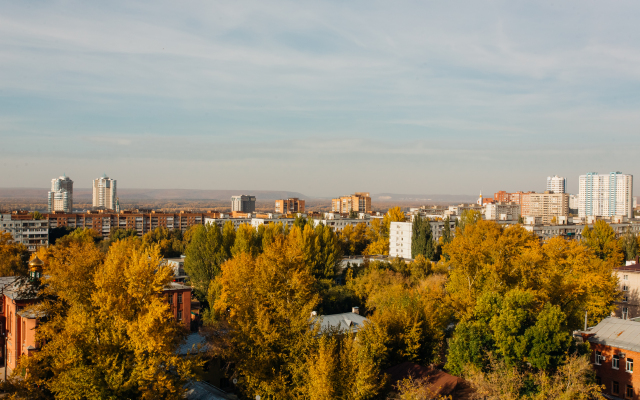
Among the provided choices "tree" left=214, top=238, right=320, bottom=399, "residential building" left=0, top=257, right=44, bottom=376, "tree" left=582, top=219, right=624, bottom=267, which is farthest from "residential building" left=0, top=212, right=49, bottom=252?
"tree" left=582, top=219, right=624, bottom=267

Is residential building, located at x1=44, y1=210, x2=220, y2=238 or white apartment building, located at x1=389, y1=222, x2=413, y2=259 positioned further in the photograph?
residential building, located at x1=44, y1=210, x2=220, y2=238

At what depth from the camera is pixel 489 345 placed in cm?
2098

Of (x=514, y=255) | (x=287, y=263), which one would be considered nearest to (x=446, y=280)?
(x=514, y=255)

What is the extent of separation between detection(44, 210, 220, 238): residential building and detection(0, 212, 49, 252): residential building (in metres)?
15.7

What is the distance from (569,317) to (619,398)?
22.4 feet

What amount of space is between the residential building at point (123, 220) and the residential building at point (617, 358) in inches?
2865

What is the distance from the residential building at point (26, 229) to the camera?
6675 cm

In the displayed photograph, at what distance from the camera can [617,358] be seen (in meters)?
21.0

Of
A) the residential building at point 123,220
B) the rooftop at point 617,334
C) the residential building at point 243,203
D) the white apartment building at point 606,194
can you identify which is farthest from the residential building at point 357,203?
the rooftop at point 617,334

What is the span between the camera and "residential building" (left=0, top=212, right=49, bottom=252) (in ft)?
219

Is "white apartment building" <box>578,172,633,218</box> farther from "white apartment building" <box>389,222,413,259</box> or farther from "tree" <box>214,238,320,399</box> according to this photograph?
"tree" <box>214,238,320,399</box>

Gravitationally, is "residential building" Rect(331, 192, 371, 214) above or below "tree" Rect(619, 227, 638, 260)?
above

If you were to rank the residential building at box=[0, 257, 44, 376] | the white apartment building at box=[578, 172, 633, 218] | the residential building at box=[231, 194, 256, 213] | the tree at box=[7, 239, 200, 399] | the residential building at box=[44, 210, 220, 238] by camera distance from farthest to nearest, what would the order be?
the residential building at box=[231, 194, 256, 213]
the white apartment building at box=[578, 172, 633, 218]
the residential building at box=[44, 210, 220, 238]
the residential building at box=[0, 257, 44, 376]
the tree at box=[7, 239, 200, 399]

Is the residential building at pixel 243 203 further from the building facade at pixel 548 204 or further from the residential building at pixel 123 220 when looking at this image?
the building facade at pixel 548 204
